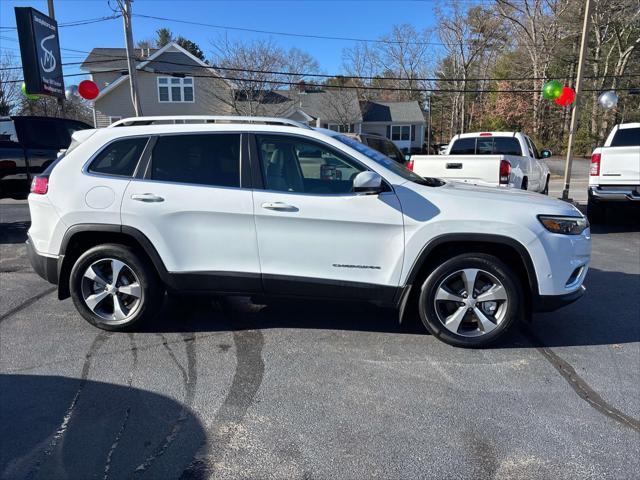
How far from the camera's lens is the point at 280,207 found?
3729 millimetres

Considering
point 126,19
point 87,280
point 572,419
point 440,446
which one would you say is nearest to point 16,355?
point 87,280

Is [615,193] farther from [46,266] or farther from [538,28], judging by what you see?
[538,28]

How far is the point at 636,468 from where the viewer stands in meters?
2.43

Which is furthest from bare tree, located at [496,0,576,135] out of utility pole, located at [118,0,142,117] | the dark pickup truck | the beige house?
the dark pickup truck

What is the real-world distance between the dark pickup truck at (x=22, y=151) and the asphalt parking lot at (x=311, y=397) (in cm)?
456

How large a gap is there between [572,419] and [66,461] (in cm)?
294

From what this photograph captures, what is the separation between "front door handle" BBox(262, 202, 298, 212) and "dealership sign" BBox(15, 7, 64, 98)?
15036 millimetres

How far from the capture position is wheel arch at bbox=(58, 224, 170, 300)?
3947mm

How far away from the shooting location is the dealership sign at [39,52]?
14438 millimetres

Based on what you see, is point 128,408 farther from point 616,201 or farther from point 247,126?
point 616,201

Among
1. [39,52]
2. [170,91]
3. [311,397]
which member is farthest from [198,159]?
[170,91]

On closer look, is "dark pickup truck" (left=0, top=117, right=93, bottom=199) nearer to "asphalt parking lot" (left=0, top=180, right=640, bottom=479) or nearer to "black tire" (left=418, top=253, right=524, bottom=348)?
"asphalt parking lot" (left=0, top=180, right=640, bottom=479)

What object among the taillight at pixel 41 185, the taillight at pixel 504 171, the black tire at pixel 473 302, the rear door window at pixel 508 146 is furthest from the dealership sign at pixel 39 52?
the black tire at pixel 473 302

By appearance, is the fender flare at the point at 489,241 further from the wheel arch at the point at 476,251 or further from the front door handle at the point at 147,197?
the front door handle at the point at 147,197
